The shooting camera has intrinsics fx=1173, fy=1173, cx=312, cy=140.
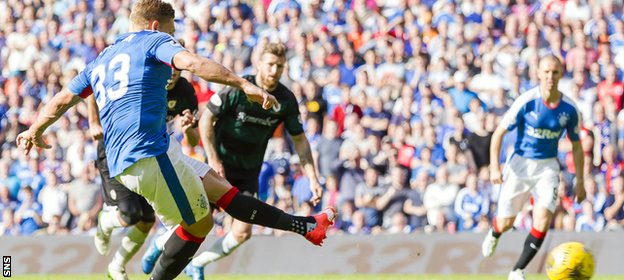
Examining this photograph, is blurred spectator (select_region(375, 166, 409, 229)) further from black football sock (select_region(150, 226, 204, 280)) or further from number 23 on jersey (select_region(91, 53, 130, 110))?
number 23 on jersey (select_region(91, 53, 130, 110))

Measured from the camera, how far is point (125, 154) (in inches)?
327

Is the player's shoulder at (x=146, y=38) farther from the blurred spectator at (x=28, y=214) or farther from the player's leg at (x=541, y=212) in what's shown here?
the blurred spectator at (x=28, y=214)

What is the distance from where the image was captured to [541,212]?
40.8 feet

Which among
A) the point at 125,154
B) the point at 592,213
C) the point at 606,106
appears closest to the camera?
the point at 125,154

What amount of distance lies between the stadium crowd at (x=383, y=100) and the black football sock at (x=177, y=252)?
7514mm

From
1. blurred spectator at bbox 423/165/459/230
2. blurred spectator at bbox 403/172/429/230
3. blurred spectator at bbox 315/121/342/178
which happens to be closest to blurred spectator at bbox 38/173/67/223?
blurred spectator at bbox 315/121/342/178

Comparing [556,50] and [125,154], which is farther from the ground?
[125,154]

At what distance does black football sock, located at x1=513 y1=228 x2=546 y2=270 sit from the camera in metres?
12.0

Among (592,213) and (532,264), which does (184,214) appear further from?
(592,213)

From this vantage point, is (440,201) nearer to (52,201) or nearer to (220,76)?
(52,201)

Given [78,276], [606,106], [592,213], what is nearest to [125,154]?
[78,276]

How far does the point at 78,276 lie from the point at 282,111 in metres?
4.40

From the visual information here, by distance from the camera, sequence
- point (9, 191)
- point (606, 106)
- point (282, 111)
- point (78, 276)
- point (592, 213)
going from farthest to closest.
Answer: point (9, 191) < point (606, 106) < point (592, 213) < point (78, 276) < point (282, 111)

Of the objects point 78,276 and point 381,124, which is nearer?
point 78,276
